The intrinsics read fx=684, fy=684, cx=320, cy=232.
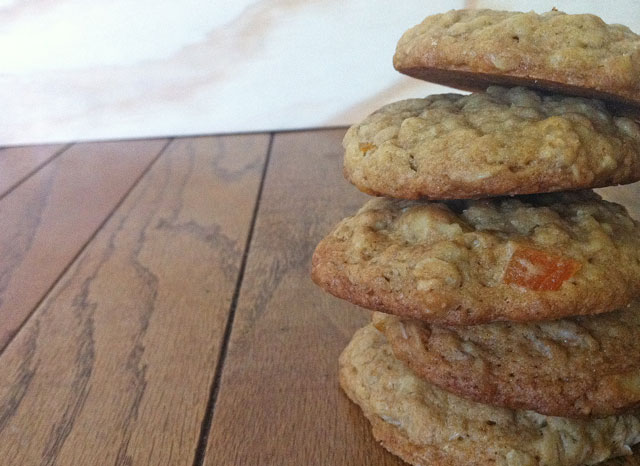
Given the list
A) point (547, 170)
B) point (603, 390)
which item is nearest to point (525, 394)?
point (603, 390)

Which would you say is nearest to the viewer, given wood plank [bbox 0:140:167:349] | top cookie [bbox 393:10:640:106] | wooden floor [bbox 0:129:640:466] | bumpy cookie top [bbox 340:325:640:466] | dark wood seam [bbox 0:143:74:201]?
top cookie [bbox 393:10:640:106]

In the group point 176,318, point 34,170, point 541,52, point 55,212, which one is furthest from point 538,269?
point 34,170

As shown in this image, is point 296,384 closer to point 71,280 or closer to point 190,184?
point 71,280

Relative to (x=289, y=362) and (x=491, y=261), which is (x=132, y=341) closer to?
(x=289, y=362)

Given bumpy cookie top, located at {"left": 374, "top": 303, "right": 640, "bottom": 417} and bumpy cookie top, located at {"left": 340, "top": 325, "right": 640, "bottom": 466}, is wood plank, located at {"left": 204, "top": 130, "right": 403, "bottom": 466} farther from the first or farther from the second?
bumpy cookie top, located at {"left": 374, "top": 303, "right": 640, "bottom": 417}

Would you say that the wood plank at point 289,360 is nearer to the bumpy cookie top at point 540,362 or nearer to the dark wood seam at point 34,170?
the bumpy cookie top at point 540,362

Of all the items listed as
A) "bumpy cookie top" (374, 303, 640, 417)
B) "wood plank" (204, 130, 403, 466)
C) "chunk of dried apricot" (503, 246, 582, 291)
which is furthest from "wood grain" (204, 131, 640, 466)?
"chunk of dried apricot" (503, 246, 582, 291)
